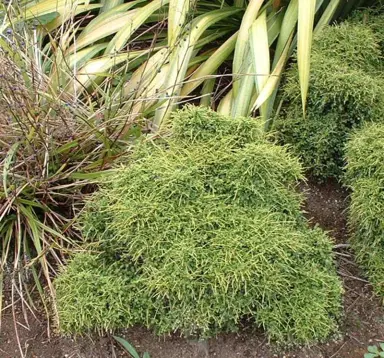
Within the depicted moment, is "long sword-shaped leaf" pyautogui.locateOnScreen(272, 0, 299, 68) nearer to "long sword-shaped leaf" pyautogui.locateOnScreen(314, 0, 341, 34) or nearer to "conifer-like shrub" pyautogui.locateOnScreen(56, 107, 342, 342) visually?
"long sword-shaped leaf" pyautogui.locateOnScreen(314, 0, 341, 34)

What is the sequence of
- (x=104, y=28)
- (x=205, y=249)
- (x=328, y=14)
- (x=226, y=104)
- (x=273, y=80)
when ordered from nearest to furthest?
(x=205, y=249)
(x=273, y=80)
(x=226, y=104)
(x=328, y=14)
(x=104, y=28)

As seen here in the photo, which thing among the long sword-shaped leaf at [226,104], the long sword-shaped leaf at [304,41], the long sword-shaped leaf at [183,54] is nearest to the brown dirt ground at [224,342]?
the long sword-shaped leaf at [304,41]

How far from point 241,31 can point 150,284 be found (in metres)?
1.34

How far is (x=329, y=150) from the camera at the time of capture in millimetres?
2299

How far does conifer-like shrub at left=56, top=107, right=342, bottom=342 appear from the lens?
1767mm

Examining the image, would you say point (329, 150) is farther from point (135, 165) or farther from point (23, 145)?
point (23, 145)

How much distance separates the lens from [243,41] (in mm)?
2580

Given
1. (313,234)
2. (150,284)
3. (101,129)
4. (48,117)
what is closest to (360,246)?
(313,234)

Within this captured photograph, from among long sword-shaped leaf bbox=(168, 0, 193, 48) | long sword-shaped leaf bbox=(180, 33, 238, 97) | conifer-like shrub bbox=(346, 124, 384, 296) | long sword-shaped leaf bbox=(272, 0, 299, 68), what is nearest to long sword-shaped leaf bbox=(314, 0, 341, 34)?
long sword-shaped leaf bbox=(272, 0, 299, 68)

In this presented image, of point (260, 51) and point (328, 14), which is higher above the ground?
point (328, 14)

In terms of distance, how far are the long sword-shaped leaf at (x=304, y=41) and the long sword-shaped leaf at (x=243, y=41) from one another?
0.28 m

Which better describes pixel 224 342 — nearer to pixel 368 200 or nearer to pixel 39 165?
pixel 368 200

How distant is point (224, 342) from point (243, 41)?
4.41ft

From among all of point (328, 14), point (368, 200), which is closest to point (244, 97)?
point (328, 14)
